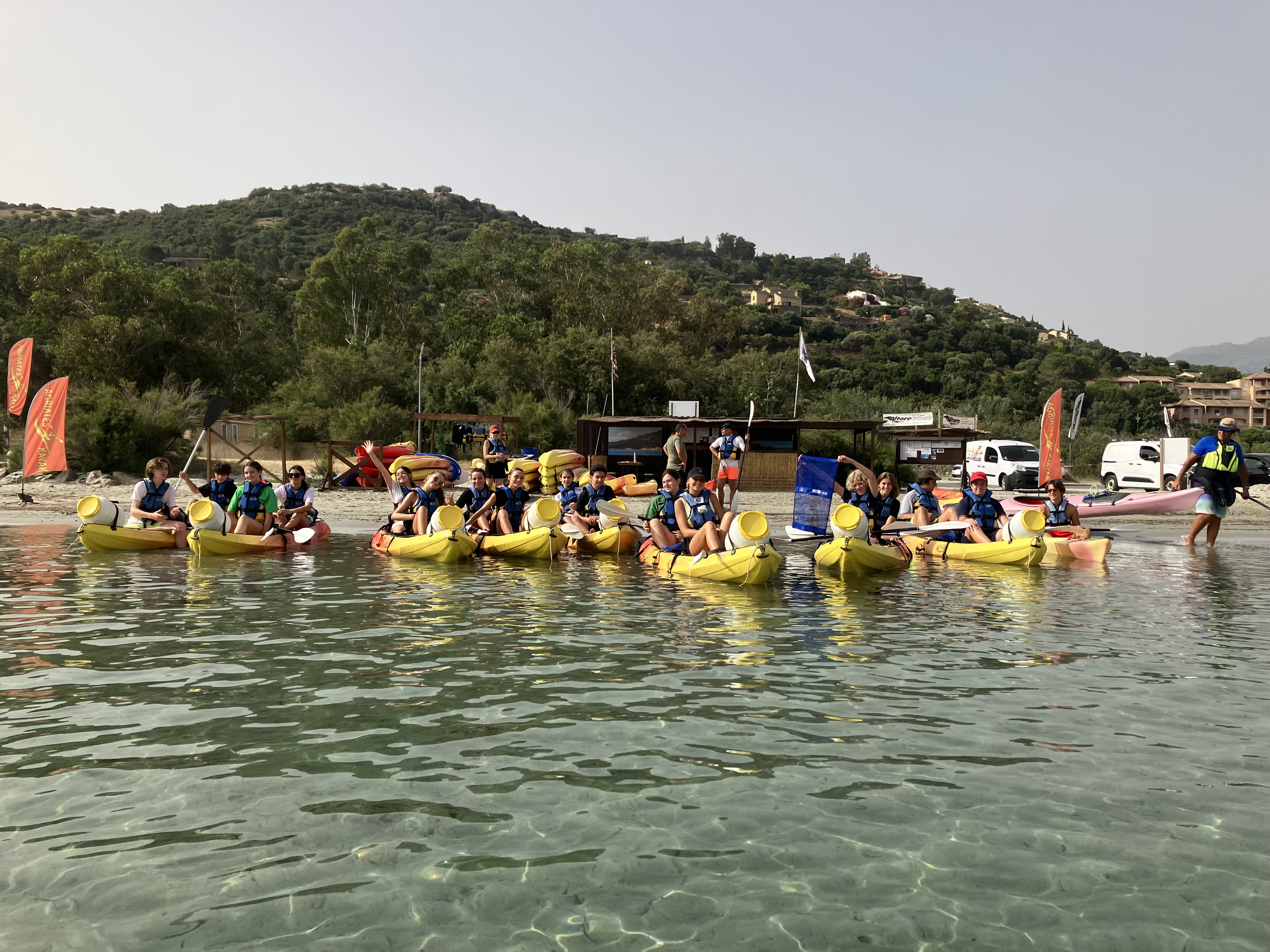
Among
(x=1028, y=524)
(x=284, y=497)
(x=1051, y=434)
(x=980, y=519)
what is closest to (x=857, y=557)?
(x=1028, y=524)

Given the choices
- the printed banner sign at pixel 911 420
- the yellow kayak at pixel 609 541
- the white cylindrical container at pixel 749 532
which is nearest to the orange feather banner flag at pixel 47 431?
the yellow kayak at pixel 609 541

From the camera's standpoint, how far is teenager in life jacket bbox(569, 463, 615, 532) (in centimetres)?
1325

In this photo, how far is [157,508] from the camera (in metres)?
12.9

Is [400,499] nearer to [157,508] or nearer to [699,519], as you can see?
[157,508]

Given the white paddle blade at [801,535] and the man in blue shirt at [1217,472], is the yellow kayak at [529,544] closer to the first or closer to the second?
the white paddle blade at [801,535]

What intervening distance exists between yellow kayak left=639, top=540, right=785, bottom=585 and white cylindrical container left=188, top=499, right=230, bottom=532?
5966 mm

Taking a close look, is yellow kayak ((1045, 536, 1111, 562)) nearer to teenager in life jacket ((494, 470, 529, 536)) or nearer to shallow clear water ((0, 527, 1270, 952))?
shallow clear water ((0, 527, 1270, 952))

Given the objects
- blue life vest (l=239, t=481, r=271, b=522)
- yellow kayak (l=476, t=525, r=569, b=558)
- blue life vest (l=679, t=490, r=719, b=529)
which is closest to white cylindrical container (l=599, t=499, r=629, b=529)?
yellow kayak (l=476, t=525, r=569, b=558)

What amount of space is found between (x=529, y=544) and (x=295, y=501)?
158 inches

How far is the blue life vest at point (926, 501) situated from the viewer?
46.0ft

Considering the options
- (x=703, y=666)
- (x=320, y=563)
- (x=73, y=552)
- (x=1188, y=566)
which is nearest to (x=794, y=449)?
(x=1188, y=566)

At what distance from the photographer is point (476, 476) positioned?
44.0 ft

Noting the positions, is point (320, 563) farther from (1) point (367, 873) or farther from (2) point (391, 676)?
(1) point (367, 873)

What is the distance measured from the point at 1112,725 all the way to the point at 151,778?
4953 mm
